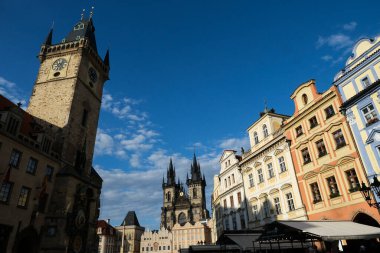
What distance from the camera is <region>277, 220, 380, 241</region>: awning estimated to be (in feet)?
40.9

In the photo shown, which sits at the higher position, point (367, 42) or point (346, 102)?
point (367, 42)

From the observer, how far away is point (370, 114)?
59.4ft

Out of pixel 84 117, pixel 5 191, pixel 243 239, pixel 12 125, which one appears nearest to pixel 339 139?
pixel 243 239

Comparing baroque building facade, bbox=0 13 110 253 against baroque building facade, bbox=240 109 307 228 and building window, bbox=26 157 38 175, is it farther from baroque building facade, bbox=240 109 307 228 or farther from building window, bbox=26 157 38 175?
baroque building facade, bbox=240 109 307 228

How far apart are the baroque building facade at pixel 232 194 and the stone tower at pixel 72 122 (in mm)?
15970

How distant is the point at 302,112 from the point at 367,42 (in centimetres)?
715

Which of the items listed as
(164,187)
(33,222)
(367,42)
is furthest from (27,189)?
(164,187)

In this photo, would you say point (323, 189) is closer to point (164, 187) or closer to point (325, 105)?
point (325, 105)

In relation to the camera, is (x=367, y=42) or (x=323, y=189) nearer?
(x=367, y=42)

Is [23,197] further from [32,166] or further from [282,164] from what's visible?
[282,164]

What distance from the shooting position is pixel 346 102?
64.0 feet

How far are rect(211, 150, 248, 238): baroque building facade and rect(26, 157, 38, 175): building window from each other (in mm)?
21196

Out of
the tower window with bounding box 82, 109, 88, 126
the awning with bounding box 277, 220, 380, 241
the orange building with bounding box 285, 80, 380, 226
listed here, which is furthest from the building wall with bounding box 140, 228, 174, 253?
the awning with bounding box 277, 220, 380, 241

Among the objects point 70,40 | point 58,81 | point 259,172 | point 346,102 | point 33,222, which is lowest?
point 33,222
